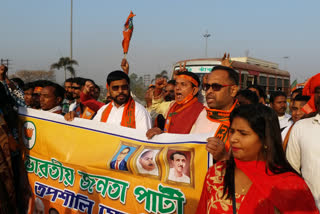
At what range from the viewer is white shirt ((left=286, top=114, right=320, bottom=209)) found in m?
1.97

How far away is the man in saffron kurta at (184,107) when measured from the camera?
3105mm

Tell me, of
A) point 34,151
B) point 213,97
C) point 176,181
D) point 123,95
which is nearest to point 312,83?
point 213,97

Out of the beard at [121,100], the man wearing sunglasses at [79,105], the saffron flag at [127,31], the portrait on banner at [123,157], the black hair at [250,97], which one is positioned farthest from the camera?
the saffron flag at [127,31]

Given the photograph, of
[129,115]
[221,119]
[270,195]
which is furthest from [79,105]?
[270,195]

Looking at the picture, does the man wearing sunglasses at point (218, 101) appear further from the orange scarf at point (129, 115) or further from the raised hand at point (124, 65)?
the raised hand at point (124, 65)

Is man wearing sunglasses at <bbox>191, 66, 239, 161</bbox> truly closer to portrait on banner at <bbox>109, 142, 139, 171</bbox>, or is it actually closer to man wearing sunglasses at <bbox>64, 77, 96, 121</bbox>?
portrait on banner at <bbox>109, 142, 139, 171</bbox>

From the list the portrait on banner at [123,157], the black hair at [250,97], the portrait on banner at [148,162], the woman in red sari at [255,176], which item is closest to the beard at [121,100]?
the portrait on banner at [123,157]

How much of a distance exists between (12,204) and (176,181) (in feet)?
5.67

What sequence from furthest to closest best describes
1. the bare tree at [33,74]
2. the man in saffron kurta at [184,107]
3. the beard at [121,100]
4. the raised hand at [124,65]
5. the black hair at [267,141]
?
the bare tree at [33,74]
the raised hand at [124,65]
the beard at [121,100]
the man in saffron kurta at [184,107]
the black hair at [267,141]

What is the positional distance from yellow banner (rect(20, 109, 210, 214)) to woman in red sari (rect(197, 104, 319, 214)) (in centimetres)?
60

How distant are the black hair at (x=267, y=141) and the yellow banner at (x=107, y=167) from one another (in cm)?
66

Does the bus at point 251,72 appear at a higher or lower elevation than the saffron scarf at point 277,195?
higher

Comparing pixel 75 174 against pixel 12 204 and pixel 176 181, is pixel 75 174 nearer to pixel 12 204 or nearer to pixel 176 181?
pixel 12 204

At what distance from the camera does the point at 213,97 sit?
265cm
